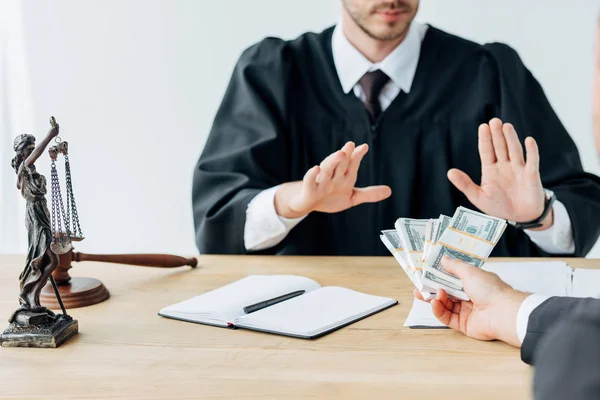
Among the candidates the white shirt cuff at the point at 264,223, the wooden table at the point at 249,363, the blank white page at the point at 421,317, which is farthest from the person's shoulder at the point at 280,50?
the blank white page at the point at 421,317

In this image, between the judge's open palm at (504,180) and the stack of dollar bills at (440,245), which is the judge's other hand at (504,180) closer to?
the judge's open palm at (504,180)

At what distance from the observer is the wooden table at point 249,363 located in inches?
56.1

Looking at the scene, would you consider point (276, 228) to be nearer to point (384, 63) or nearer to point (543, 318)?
point (384, 63)

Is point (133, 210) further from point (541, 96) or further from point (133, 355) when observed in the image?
point (133, 355)

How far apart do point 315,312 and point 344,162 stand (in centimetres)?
63

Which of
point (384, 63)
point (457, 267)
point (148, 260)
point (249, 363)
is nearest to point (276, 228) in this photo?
point (148, 260)

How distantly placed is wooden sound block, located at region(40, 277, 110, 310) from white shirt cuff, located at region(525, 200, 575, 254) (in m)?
1.41

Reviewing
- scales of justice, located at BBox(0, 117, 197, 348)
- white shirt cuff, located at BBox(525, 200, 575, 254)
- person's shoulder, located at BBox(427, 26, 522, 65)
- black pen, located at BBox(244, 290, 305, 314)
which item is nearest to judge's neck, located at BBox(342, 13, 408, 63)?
person's shoulder, located at BBox(427, 26, 522, 65)

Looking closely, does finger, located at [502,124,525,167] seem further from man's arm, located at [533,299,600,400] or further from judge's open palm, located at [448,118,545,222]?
man's arm, located at [533,299,600,400]

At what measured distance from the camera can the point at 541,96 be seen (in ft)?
10.5

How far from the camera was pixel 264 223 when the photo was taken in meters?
2.71

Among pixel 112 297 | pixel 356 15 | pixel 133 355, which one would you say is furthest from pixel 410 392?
pixel 356 15

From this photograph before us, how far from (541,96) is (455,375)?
6.47 ft

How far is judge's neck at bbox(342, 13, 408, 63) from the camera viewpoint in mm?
3193
